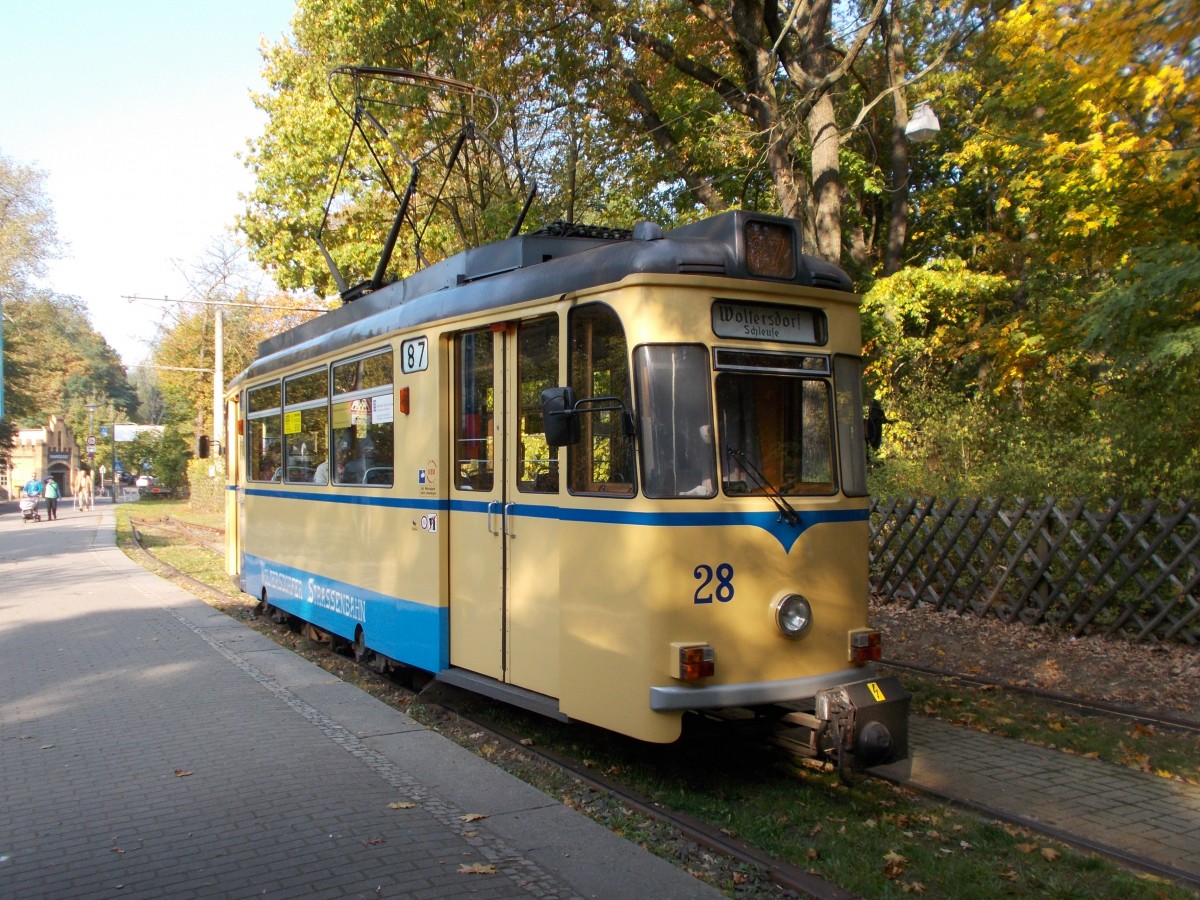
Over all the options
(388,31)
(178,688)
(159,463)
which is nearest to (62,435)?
(159,463)

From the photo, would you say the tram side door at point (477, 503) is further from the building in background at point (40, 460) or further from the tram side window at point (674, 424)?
the building in background at point (40, 460)

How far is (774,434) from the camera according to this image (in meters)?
5.95

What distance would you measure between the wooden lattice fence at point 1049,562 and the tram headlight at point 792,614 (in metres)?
5.11

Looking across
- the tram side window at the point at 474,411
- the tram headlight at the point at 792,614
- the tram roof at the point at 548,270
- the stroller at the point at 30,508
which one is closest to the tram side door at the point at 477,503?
the tram side window at the point at 474,411

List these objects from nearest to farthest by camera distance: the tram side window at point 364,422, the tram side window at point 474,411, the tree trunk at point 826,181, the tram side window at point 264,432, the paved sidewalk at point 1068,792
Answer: the paved sidewalk at point 1068,792 < the tram side window at point 474,411 < the tram side window at point 364,422 < the tram side window at point 264,432 < the tree trunk at point 826,181

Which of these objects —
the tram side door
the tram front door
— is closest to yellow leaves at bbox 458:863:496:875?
the tram front door

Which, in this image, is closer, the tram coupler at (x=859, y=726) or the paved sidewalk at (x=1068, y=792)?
the paved sidewalk at (x=1068, y=792)

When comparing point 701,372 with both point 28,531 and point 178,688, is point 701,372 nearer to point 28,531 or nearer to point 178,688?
point 178,688

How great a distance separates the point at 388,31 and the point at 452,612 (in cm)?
1161

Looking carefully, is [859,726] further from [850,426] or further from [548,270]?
[548,270]

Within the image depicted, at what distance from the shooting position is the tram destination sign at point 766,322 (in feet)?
18.9

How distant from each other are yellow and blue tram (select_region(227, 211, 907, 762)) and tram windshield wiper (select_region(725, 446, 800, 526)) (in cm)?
1

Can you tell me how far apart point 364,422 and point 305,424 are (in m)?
1.82

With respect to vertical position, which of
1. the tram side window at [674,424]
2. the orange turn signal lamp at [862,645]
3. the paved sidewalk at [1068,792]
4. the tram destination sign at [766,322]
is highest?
the tram destination sign at [766,322]
